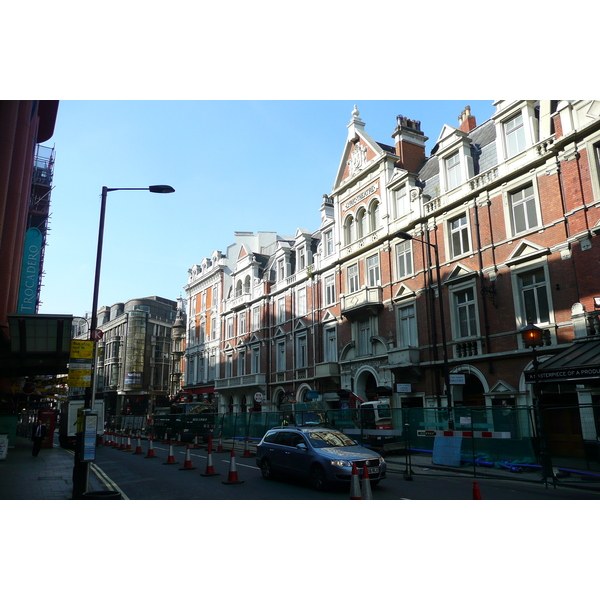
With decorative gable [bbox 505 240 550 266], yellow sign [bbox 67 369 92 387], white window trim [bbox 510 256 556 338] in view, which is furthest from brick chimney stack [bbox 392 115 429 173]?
yellow sign [bbox 67 369 92 387]

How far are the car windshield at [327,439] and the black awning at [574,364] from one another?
7.02 m

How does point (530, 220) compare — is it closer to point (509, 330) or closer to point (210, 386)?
point (509, 330)

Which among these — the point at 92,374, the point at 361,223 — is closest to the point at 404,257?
the point at 361,223

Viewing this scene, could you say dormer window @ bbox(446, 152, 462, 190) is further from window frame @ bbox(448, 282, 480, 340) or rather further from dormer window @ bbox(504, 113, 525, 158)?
window frame @ bbox(448, 282, 480, 340)

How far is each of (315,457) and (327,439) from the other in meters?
1.01

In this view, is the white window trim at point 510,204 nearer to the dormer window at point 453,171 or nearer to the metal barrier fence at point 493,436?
the dormer window at point 453,171

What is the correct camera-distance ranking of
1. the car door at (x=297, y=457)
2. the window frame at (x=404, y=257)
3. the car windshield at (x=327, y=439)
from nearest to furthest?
the car door at (x=297, y=457) → the car windshield at (x=327, y=439) → the window frame at (x=404, y=257)

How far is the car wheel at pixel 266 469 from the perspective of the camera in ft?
46.2

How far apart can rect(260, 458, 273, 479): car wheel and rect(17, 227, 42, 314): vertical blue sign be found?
17.0m

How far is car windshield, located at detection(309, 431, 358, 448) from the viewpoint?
12.8m

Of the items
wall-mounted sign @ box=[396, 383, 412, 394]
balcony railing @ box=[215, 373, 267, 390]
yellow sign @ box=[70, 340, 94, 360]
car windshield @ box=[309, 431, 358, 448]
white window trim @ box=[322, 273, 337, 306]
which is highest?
white window trim @ box=[322, 273, 337, 306]

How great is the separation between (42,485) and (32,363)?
14.6 ft

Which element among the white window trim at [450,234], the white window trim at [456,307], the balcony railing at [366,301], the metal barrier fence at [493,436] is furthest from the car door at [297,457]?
the balcony railing at [366,301]

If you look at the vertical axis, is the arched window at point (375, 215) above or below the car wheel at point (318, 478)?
above
